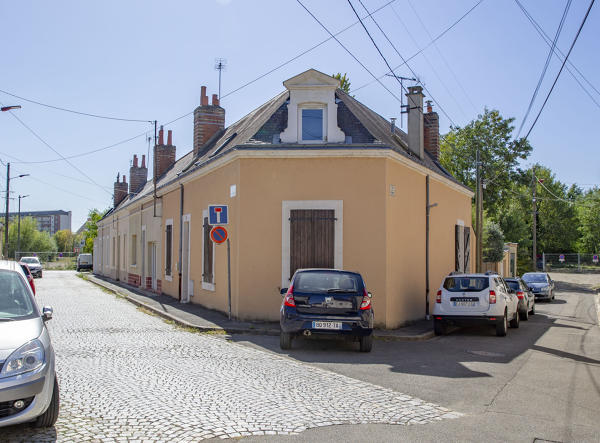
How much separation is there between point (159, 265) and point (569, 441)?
1954 cm

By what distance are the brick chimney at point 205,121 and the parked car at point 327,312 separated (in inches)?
553

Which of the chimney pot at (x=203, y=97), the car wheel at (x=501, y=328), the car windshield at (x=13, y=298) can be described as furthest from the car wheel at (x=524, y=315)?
the car windshield at (x=13, y=298)

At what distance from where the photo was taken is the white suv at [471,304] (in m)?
12.6

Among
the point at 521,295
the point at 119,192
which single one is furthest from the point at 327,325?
the point at 119,192

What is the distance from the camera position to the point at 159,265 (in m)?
22.6

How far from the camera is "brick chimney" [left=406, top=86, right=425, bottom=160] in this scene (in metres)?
18.1

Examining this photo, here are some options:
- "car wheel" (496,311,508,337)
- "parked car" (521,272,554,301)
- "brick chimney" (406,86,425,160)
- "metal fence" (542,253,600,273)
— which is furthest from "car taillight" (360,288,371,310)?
"metal fence" (542,253,600,273)

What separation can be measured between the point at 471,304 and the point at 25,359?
409 inches

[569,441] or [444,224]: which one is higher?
[444,224]

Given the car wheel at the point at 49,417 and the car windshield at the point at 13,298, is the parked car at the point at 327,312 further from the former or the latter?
the car wheel at the point at 49,417

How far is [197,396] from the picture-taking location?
6246 millimetres

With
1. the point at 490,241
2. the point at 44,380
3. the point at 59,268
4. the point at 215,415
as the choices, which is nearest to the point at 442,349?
the point at 215,415

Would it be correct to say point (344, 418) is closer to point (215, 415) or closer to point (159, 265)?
point (215, 415)

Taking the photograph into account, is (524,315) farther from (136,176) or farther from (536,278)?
(136,176)
